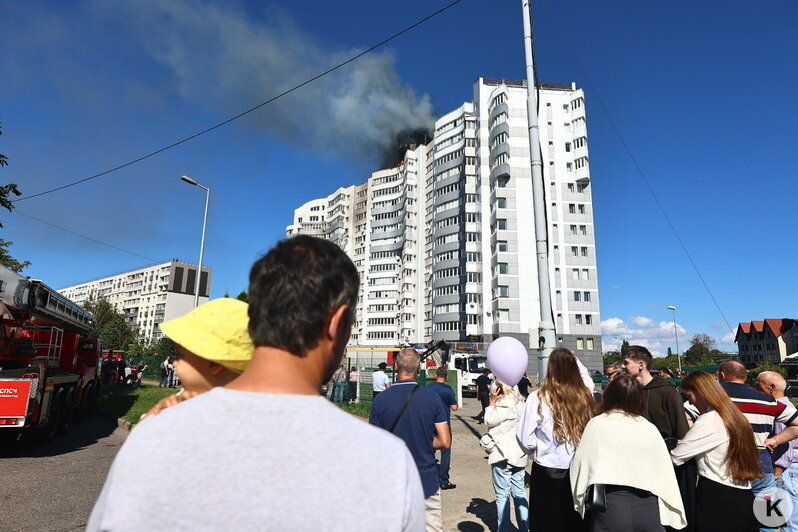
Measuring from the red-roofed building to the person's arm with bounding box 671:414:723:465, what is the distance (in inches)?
4014

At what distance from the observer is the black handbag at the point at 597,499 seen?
10.9ft

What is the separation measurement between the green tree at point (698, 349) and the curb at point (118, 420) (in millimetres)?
94844

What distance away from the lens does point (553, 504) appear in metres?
4.04

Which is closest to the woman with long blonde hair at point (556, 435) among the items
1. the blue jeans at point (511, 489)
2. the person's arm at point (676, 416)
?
the blue jeans at point (511, 489)

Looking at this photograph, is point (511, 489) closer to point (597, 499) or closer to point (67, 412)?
point (597, 499)

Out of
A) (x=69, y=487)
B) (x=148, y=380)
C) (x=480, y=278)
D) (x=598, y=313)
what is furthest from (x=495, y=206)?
(x=69, y=487)

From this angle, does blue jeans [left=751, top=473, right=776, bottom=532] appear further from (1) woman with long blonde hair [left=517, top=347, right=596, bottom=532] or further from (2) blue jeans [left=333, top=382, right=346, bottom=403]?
(2) blue jeans [left=333, top=382, right=346, bottom=403]

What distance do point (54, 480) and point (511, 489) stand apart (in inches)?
290

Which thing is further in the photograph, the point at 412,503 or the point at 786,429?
the point at 786,429

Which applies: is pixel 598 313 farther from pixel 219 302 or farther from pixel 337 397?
pixel 219 302

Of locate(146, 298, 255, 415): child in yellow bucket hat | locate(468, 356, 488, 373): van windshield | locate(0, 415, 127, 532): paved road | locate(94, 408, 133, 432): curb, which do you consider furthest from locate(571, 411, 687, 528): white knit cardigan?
locate(468, 356, 488, 373): van windshield

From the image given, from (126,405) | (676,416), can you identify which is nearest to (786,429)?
(676,416)

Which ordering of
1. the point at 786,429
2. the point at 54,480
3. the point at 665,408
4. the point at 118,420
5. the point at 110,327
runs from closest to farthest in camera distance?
the point at 786,429, the point at 665,408, the point at 54,480, the point at 118,420, the point at 110,327

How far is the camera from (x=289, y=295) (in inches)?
47.3
